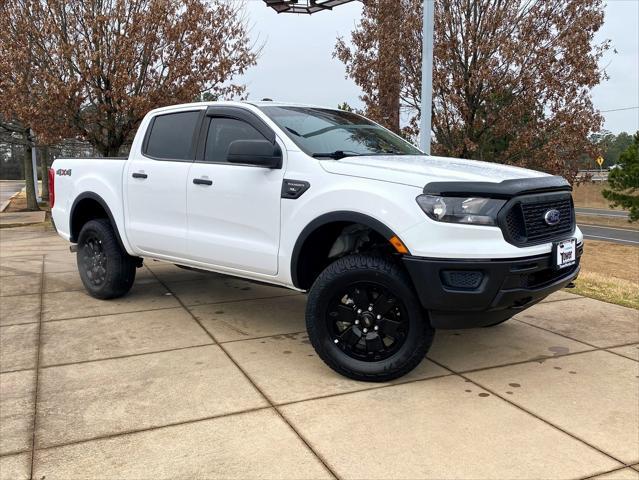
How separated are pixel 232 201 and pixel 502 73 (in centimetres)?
755

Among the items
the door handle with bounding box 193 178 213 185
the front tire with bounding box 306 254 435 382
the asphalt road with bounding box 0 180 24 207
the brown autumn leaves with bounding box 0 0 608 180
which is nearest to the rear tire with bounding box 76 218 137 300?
the door handle with bounding box 193 178 213 185

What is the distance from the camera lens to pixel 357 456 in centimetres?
301

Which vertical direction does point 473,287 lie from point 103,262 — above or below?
above

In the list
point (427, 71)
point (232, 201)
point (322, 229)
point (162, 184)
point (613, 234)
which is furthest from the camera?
point (613, 234)

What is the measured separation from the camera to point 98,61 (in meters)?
12.6

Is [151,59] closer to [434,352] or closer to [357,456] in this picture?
[434,352]

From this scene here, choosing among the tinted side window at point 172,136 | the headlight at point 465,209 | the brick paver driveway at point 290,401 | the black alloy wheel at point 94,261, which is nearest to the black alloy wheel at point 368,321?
the brick paver driveway at point 290,401

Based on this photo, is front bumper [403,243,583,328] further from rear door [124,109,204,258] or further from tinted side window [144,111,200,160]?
tinted side window [144,111,200,160]

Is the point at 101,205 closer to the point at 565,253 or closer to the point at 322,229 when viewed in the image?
the point at 322,229

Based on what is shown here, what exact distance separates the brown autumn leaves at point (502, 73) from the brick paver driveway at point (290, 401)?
569 cm

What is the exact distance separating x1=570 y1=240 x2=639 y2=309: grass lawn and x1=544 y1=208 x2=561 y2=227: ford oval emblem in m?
2.69

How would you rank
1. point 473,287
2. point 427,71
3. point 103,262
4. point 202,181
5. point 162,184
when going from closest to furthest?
point 473,287 < point 202,181 < point 162,184 < point 103,262 < point 427,71

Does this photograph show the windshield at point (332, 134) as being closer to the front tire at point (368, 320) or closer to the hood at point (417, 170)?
the hood at point (417, 170)

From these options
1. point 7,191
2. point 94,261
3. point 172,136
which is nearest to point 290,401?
point 172,136
